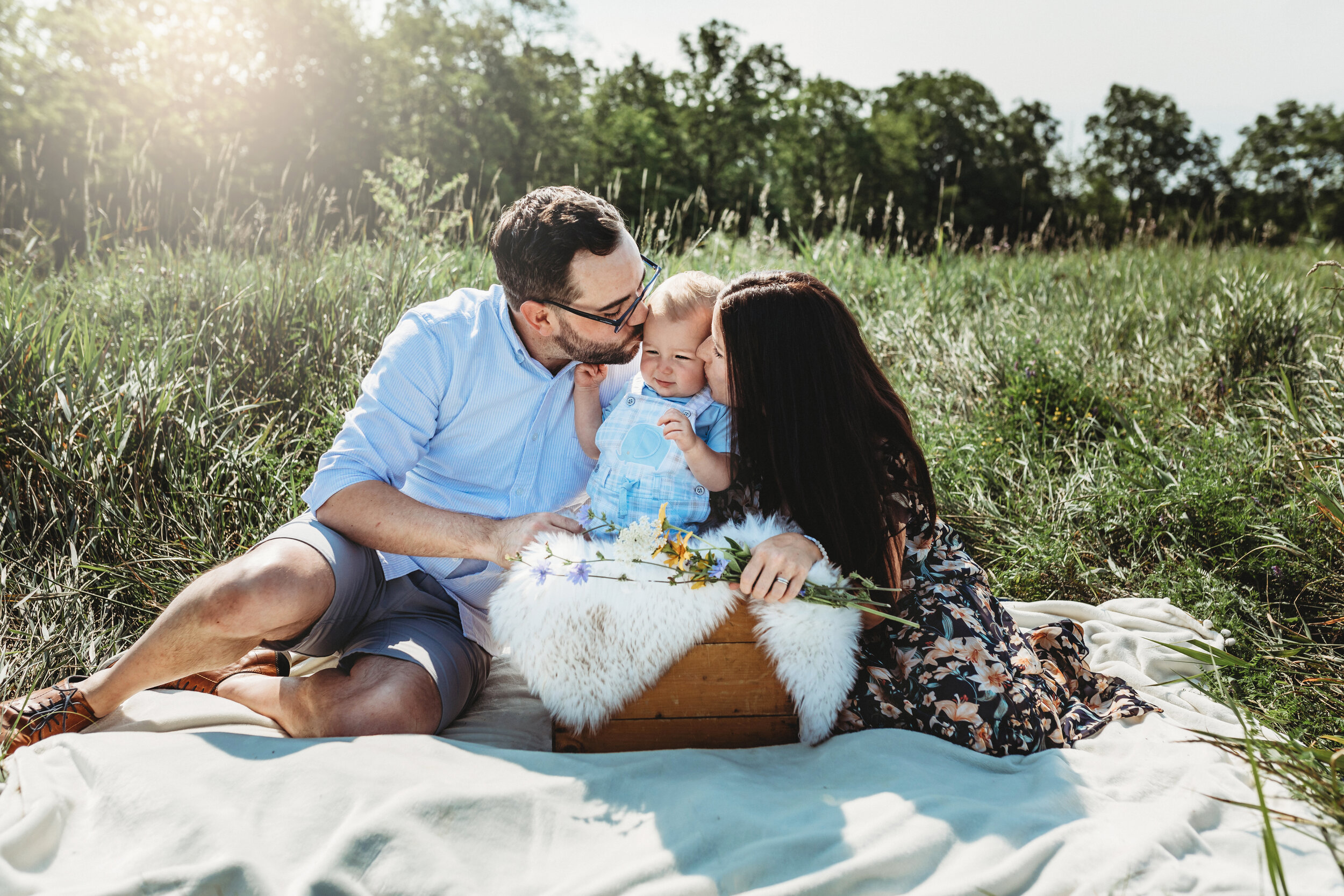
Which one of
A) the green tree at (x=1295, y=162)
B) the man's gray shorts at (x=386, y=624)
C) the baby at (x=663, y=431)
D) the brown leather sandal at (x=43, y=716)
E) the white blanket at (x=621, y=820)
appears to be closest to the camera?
the white blanket at (x=621, y=820)

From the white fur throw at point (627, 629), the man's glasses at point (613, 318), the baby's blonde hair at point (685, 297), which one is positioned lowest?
the white fur throw at point (627, 629)

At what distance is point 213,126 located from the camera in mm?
19984

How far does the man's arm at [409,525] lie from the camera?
2.35 m

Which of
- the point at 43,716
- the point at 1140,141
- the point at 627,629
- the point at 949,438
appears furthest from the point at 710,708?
the point at 1140,141

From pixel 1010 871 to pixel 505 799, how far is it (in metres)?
1.07

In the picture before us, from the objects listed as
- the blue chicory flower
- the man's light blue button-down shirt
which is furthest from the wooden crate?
the man's light blue button-down shirt

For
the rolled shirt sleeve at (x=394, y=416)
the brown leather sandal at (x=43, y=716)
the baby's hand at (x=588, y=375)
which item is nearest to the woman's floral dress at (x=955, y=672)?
the baby's hand at (x=588, y=375)

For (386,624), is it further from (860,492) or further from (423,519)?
(860,492)

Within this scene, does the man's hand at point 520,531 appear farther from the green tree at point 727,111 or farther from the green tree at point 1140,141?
the green tree at point 1140,141

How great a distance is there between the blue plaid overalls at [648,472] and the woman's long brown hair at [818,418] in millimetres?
309

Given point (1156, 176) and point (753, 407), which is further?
point (1156, 176)

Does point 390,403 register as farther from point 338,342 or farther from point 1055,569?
point 1055,569

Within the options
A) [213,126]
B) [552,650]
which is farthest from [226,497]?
[213,126]

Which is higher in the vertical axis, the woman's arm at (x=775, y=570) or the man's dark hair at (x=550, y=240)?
the man's dark hair at (x=550, y=240)
